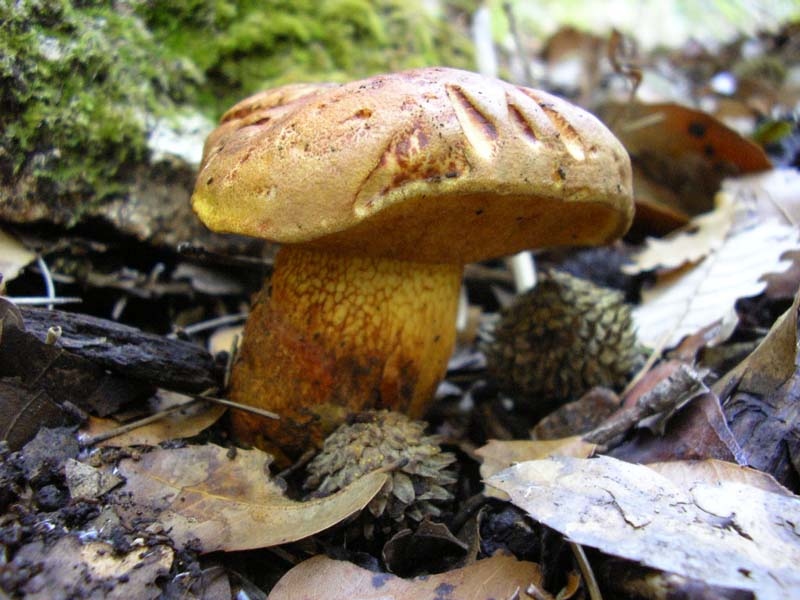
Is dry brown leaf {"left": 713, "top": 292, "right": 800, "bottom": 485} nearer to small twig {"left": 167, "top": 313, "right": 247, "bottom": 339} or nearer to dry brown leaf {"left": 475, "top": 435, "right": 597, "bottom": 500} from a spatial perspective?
dry brown leaf {"left": 475, "top": 435, "right": 597, "bottom": 500}

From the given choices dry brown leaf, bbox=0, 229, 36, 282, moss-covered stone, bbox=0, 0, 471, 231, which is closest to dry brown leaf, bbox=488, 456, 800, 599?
dry brown leaf, bbox=0, 229, 36, 282

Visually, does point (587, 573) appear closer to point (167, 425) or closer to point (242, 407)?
point (242, 407)

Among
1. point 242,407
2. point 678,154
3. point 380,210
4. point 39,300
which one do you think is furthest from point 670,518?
point 678,154

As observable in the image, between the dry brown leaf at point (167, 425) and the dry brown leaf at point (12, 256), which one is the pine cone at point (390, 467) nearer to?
the dry brown leaf at point (167, 425)

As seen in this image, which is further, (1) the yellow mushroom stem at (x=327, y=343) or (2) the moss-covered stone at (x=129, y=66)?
(2) the moss-covered stone at (x=129, y=66)

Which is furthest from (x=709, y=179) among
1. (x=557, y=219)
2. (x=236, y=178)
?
(x=236, y=178)

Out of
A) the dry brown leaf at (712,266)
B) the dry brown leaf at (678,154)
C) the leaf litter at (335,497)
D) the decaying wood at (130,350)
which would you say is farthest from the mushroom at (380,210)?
the dry brown leaf at (678,154)
